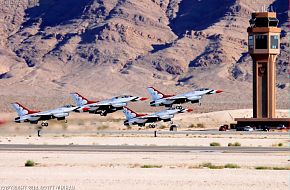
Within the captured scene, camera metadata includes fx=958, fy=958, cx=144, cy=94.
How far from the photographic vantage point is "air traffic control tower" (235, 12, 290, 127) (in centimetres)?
11338

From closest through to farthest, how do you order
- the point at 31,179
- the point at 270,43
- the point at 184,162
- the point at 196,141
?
1. the point at 31,179
2. the point at 184,162
3. the point at 196,141
4. the point at 270,43

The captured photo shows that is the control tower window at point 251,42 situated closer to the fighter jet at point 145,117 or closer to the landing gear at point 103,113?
the fighter jet at point 145,117

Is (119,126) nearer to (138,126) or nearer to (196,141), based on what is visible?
(138,126)

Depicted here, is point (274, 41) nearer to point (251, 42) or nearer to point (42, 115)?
point (251, 42)

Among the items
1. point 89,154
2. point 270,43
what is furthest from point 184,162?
point 270,43

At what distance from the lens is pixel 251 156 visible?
190ft

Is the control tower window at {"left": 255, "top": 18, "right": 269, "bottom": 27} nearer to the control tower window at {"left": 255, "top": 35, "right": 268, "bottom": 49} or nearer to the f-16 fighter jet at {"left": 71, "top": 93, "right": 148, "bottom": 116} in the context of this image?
the control tower window at {"left": 255, "top": 35, "right": 268, "bottom": 49}

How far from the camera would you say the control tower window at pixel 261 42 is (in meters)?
114

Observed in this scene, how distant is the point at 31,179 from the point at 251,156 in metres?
19.7

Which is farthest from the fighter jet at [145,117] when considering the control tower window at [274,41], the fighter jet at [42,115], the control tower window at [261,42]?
the control tower window at [274,41]

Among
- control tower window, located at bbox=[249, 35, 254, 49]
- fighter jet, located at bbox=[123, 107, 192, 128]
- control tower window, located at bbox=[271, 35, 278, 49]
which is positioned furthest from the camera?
fighter jet, located at bbox=[123, 107, 192, 128]

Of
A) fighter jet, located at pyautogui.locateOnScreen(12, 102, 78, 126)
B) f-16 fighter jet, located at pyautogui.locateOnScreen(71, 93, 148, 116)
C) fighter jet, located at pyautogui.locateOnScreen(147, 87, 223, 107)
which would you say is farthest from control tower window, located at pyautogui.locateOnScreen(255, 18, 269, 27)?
fighter jet, located at pyautogui.locateOnScreen(12, 102, 78, 126)

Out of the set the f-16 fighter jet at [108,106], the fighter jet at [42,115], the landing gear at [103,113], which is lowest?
the fighter jet at [42,115]

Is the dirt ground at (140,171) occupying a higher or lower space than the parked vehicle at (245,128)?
lower
